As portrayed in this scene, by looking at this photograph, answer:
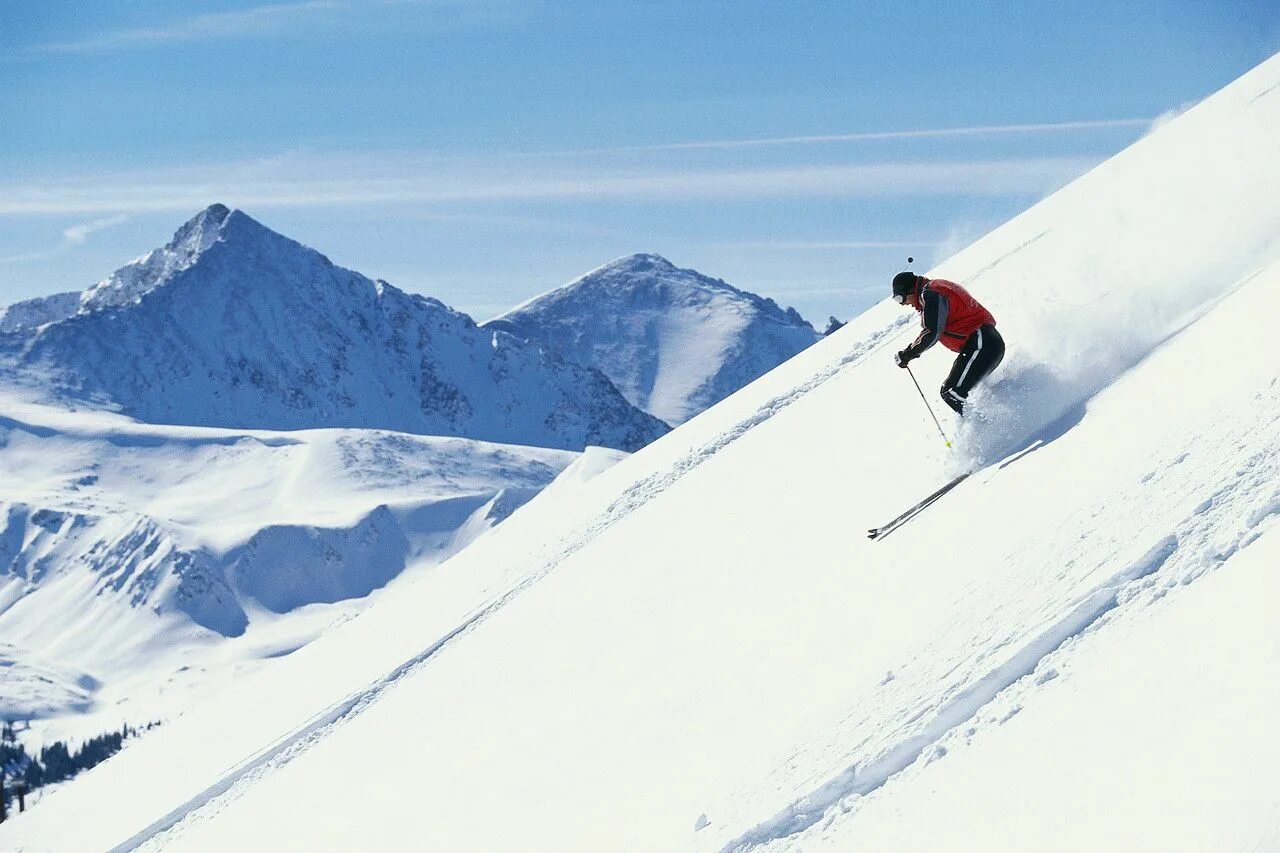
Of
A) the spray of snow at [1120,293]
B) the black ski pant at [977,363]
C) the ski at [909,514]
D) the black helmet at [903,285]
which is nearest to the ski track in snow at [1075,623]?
the spray of snow at [1120,293]

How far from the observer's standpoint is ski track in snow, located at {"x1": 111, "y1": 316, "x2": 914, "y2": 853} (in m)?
18.1

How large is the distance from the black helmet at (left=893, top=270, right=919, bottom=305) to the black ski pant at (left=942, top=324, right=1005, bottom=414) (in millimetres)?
780

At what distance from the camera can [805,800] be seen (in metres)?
8.09

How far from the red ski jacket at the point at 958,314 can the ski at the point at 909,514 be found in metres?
1.41

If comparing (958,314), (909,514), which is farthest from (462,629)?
(958,314)

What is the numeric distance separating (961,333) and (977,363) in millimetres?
337

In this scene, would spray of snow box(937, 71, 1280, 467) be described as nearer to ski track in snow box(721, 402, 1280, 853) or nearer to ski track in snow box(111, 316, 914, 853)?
ski track in snow box(721, 402, 1280, 853)

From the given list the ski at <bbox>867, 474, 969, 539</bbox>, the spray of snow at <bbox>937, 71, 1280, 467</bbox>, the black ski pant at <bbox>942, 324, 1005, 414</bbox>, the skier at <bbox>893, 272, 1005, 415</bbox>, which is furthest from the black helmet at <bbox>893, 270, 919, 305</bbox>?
the ski at <bbox>867, 474, 969, 539</bbox>

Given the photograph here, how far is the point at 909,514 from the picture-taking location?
39.8 ft

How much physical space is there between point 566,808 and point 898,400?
27.8 ft

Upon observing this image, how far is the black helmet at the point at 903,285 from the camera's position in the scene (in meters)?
13.1

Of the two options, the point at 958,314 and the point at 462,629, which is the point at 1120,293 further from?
the point at 462,629

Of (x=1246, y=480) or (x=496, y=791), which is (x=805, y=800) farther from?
(x=496, y=791)

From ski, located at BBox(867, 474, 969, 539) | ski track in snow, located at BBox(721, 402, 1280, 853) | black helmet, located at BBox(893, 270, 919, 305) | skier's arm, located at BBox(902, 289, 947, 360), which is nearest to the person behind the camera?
ski track in snow, located at BBox(721, 402, 1280, 853)
